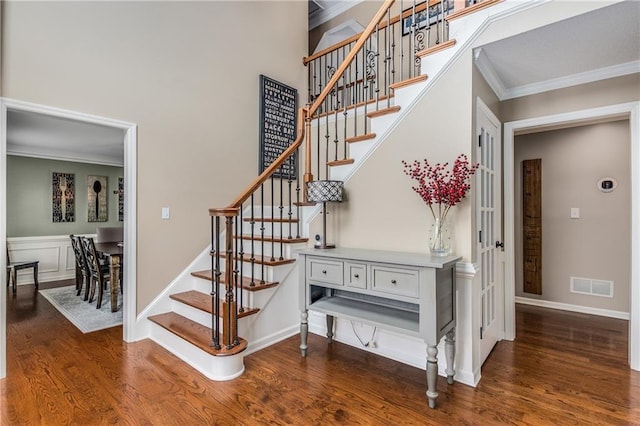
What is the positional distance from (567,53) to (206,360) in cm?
351

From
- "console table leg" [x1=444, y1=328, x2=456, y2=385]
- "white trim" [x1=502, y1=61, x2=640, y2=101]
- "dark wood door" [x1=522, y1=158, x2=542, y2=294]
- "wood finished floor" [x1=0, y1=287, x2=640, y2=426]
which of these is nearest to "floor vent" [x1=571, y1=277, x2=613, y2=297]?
"dark wood door" [x1=522, y1=158, x2=542, y2=294]

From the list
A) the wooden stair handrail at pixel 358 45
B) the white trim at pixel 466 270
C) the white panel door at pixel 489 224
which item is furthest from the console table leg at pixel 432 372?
the wooden stair handrail at pixel 358 45

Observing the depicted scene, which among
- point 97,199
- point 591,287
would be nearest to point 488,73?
point 591,287

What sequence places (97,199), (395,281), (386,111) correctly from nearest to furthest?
(395,281)
(386,111)
(97,199)

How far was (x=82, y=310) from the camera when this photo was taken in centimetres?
392

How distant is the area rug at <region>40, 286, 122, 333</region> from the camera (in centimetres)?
344

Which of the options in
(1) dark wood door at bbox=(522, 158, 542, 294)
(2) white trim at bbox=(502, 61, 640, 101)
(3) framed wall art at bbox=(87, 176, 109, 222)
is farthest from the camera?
(3) framed wall art at bbox=(87, 176, 109, 222)

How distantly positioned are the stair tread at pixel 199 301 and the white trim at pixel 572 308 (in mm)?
3746

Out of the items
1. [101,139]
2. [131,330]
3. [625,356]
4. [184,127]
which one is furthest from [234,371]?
[101,139]

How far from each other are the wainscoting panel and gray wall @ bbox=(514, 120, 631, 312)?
748cm

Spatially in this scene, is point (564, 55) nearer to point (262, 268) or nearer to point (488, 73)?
point (488, 73)

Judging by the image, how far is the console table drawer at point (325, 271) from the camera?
8.04 ft

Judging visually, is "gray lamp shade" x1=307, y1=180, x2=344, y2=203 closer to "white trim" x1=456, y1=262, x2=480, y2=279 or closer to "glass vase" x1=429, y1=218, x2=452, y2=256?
"glass vase" x1=429, y1=218, x2=452, y2=256

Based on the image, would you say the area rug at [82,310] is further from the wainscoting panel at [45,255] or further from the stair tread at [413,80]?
the stair tread at [413,80]
